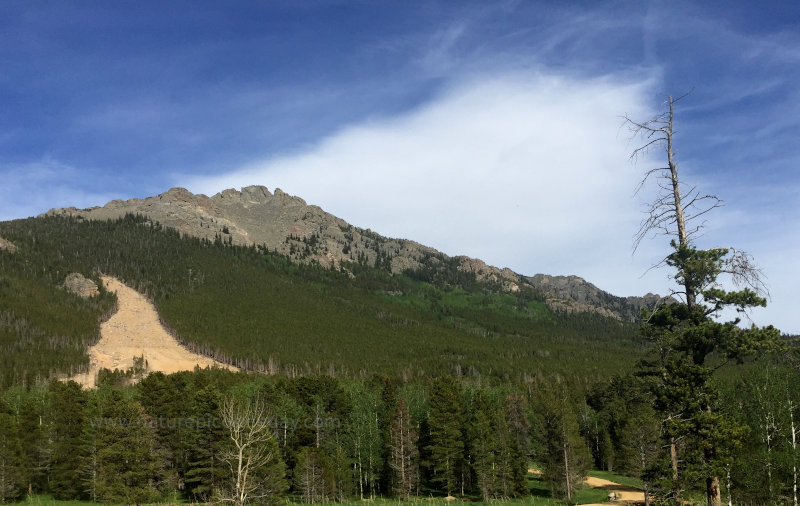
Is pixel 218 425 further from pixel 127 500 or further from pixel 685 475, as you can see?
pixel 685 475

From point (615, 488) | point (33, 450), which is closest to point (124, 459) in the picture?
point (33, 450)

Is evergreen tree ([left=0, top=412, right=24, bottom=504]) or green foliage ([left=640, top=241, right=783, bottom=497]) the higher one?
green foliage ([left=640, top=241, right=783, bottom=497])

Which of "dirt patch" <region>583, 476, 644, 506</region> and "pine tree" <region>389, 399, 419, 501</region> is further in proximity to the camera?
"dirt patch" <region>583, 476, 644, 506</region>

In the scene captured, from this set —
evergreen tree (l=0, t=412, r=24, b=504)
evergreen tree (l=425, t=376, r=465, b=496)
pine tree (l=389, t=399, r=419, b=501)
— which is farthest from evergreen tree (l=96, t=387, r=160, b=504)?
evergreen tree (l=425, t=376, r=465, b=496)

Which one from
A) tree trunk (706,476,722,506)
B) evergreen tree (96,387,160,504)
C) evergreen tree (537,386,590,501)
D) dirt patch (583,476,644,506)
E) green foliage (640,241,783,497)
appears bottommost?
dirt patch (583,476,644,506)

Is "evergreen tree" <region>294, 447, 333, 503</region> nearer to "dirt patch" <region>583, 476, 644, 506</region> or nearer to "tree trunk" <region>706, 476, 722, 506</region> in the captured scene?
"dirt patch" <region>583, 476, 644, 506</region>

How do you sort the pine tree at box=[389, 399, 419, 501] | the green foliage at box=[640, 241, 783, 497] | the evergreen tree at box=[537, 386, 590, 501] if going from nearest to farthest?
the green foliage at box=[640, 241, 783, 497]
the pine tree at box=[389, 399, 419, 501]
the evergreen tree at box=[537, 386, 590, 501]

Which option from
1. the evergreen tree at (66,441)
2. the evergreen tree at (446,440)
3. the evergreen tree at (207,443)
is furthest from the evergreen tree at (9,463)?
the evergreen tree at (446,440)

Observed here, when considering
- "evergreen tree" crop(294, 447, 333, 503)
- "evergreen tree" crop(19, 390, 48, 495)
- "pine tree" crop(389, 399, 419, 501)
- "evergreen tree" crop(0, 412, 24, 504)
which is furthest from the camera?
"pine tree" crop(389, 399, 419, 501)

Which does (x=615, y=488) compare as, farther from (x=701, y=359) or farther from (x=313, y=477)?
(x=701, y=359)

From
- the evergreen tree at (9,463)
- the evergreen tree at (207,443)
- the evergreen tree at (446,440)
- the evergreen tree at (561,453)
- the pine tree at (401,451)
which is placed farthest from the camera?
the evergreen tree at (561,453)

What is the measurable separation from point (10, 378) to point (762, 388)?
160 metres

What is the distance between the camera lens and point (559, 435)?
6475 centimetres

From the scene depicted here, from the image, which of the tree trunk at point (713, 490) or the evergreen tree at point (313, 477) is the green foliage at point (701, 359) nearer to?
the tree trunk at point (713, 490)
